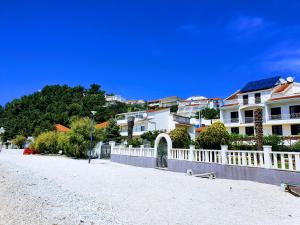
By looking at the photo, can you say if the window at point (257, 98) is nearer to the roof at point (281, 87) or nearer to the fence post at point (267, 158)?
the roof at point (281, 87)

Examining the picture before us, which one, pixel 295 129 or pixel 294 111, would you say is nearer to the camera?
pixel 294 111

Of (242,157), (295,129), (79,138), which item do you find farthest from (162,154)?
(295,129)

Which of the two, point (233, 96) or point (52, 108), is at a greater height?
point (52, 108)

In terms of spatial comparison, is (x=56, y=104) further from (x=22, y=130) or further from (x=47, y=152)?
(x=47, y=152)

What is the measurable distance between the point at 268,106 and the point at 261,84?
478 centimetres

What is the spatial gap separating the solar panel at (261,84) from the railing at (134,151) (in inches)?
1006

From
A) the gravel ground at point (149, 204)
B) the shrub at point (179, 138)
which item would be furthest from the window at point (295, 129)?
the gravel ground at point (149, 204)

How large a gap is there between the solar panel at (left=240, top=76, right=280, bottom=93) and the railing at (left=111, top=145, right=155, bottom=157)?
2556 centimetres

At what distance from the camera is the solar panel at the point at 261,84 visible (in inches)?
1475

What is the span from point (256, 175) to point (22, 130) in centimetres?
6929

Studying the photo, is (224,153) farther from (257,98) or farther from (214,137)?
(257,98)

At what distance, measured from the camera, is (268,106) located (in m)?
35.7

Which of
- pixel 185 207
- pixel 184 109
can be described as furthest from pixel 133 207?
pixel 184 109

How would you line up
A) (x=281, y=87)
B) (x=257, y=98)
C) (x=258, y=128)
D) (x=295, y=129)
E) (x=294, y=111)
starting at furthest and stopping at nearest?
(x=257, y=98) < (x=281, y=87) < (x=295, y=129) < (x=294, y=111) < (x=258, y=128)
